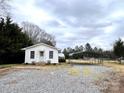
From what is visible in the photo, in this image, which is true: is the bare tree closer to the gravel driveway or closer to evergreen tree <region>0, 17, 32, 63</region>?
evergreen tree <region>0, 17, 32, 63</region>

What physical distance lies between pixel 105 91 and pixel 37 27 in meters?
61.3

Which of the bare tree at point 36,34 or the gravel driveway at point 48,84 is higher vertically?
the bare tree at point 36,34

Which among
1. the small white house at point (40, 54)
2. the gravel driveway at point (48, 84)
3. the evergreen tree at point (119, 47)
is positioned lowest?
the gravel driveway at point (48, 84)

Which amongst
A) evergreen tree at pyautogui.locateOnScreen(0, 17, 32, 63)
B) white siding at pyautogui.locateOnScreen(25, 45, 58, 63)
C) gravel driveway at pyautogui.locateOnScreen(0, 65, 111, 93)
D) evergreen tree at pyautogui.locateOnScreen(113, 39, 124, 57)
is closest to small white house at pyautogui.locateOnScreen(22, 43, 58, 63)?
white siding at pyautogui.locateOnScreen(25, 45, 58, 63)

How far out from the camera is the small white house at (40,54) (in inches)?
1457

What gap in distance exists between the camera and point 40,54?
37281mm

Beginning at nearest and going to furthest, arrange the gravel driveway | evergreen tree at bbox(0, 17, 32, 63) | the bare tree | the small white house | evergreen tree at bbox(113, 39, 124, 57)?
the gravel driveway < evergreen tree at bbox(0, 17, 32, 63) < the small white house < evergreen tree at bbox(113, 39, 124, 57) < the bare tree

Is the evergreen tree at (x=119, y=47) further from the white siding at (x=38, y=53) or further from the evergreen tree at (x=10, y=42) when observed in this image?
the evergreen tree at (x=10, y=42)

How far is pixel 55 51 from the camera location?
37.5m

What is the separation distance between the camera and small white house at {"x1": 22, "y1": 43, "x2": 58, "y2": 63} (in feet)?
121

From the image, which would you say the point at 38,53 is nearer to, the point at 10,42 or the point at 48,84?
the point at 10,42

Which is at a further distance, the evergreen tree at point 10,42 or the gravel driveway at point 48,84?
the evergreen tree at point 10,42

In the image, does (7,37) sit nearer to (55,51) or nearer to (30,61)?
(30,61)

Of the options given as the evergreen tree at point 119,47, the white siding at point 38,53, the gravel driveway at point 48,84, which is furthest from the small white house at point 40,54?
the gravel driveway at point 48,84
